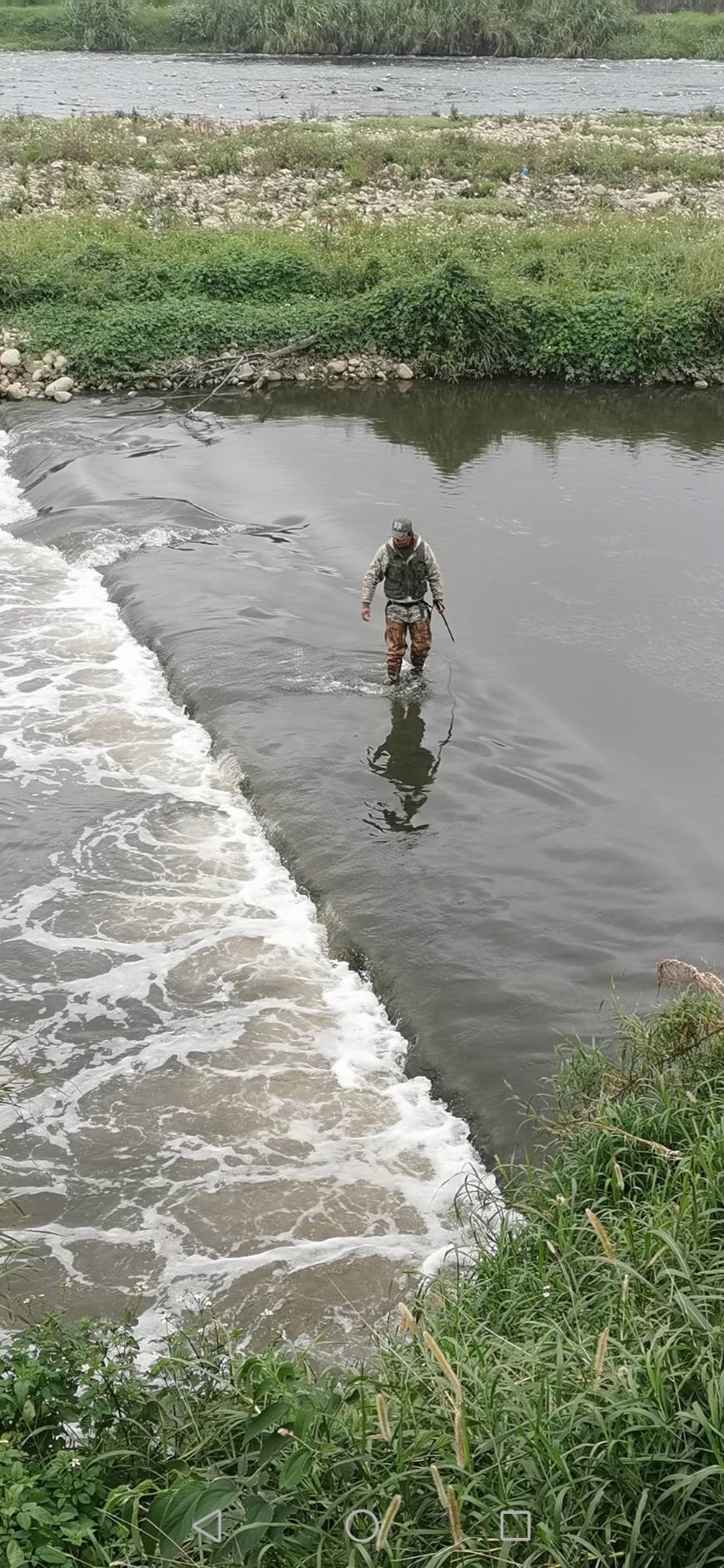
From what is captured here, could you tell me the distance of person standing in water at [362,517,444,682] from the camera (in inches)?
451

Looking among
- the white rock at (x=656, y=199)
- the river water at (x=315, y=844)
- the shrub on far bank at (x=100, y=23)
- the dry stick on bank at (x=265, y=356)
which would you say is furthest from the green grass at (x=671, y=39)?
the river water at (x=315, y=844)

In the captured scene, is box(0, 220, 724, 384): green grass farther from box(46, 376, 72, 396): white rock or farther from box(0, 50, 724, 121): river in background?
box(0, 50, 724, 121): river in background

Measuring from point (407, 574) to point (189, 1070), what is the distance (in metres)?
5.30

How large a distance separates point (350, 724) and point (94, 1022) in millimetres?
4277

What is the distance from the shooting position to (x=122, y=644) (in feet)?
45.8

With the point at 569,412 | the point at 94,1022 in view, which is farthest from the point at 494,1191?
the point at 569,412

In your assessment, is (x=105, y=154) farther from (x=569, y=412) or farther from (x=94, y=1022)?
(x=94, y=1022)

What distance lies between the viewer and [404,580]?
38.0 ft

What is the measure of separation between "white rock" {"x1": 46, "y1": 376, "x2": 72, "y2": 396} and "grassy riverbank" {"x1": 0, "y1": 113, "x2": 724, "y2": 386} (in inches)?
15.7

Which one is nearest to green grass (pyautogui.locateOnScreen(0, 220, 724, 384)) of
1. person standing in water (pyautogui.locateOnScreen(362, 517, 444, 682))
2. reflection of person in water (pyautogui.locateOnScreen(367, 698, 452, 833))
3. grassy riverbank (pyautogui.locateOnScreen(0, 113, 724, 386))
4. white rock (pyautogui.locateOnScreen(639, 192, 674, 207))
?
grassy riverbank (pyautogui.locateOnScreen(0, 113, 724, 386))

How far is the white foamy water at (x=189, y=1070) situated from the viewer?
6656 mm

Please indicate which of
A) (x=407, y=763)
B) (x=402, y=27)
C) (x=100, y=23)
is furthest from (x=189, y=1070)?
(x=100, y=23)

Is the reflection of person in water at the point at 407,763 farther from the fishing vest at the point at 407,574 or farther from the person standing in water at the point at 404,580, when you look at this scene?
the fishing vest at the point at 407,574

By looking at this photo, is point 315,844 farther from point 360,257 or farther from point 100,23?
point 100,23
